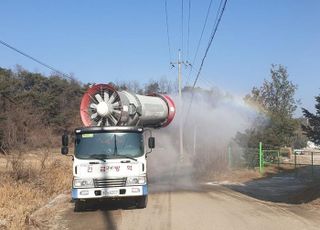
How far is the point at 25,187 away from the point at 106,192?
4.65 metres

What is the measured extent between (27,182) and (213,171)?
14.4 metres

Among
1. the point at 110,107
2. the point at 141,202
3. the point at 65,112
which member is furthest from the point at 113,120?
the point at 65,112

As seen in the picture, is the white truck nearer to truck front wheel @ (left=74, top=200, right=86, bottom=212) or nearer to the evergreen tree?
truck front wheel @ (left=74, top=200, right=86, bottom=212)

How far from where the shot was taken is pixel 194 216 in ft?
44.0

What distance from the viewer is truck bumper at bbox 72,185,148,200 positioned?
14625 millimetres

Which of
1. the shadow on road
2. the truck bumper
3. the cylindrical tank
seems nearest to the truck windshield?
the truck bumper

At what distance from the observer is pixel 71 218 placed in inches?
547

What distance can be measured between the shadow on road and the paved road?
4.09 m

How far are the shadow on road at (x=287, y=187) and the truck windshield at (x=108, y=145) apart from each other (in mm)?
7110

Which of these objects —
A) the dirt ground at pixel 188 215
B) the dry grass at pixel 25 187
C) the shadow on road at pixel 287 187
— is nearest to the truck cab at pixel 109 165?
the dirt ground at pixel 188 215

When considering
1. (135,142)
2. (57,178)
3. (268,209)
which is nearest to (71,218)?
(135,142)

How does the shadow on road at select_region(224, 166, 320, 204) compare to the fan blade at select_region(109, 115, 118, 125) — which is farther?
the shadow on road at select_region(224, 166, 320, 204)

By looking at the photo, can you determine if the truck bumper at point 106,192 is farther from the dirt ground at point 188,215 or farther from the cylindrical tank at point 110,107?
the cylindrical tank at point 110,107

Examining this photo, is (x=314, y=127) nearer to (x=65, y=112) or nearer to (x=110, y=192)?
(x=110, y=192)
